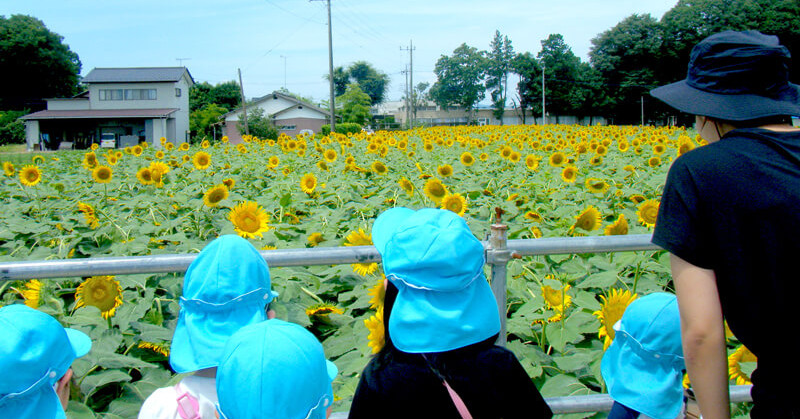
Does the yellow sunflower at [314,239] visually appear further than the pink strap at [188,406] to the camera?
Yes

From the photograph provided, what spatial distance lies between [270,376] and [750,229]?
0.85 m

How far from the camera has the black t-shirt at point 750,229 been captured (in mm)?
997

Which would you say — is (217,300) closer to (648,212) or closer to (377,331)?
(377,331)

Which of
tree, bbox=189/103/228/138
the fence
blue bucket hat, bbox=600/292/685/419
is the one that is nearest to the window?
tree, bbox=189/103/228/138

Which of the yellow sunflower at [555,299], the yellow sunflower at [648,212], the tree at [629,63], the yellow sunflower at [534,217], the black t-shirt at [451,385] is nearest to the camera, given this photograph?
the black t-shirt at [451,385]

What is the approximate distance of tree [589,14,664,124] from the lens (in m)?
54.1

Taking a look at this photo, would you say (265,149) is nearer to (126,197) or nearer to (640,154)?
(126,197)

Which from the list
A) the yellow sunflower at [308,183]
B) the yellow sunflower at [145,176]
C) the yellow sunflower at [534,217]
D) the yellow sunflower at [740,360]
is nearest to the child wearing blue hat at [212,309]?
the yellow sunflower at [740,360]

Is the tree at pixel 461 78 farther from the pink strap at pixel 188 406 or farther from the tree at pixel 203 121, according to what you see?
the pink strap at pixel 188 406

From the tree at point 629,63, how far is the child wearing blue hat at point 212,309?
56565mm

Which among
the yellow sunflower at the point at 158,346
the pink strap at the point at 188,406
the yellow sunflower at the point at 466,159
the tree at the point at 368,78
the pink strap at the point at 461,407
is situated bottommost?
the yellow sunflower at the point at 158,346

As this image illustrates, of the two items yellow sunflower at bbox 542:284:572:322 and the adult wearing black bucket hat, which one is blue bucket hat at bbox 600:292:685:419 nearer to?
the adult wearing black bucket hat

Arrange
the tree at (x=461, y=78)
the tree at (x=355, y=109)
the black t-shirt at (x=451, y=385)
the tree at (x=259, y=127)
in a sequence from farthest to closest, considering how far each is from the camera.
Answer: the tree at (x=461, y=78)
the tree at (x=355, y=109)
the tree at (x=259, y=127)
the black t-shirt at (x=451, y=385)

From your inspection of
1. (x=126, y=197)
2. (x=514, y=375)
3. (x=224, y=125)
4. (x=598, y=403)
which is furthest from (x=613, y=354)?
(x=224, y=125)
